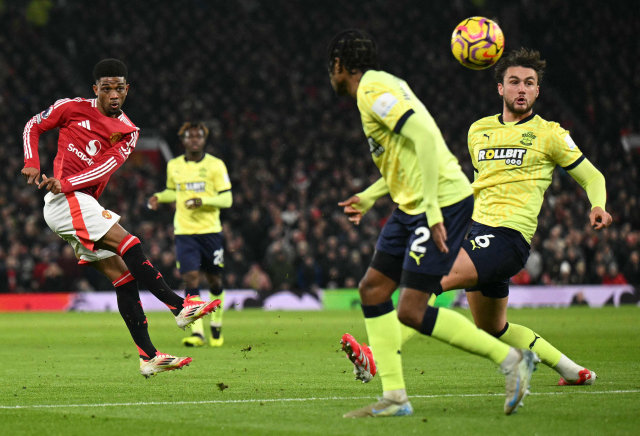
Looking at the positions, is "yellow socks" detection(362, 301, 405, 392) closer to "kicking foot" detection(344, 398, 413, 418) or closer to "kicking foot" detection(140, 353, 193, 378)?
"kicking foot" detection(344, 398, 413, 418)

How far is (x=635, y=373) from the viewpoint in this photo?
748 cm

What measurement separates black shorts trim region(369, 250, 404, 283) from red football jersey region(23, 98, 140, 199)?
9.36 feet

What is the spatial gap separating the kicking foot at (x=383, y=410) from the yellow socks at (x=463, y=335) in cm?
46

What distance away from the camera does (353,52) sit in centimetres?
514

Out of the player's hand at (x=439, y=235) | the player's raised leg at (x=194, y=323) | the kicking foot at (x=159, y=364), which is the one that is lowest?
the player's raised leg at (x=194, y=323)

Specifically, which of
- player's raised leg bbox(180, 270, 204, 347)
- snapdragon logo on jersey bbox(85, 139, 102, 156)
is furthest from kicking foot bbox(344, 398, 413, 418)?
player's raised leg bbox(180, 270, 204, 347)

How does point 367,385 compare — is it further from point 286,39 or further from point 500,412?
point 286,39

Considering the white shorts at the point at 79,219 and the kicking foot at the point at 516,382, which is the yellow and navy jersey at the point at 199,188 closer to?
the white shorts at the point at 79,219

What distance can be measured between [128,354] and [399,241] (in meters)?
5.82

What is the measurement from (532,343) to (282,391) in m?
1.93

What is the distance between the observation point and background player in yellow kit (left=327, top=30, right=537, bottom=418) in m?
4.88

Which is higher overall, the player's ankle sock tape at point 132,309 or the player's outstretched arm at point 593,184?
the player's outstretched arm at point 593,184

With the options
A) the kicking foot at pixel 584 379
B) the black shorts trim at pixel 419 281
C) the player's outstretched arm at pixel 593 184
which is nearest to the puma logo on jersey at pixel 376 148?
the black shorts trim at pixel 419 281

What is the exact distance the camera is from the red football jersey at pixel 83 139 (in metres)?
7.12
